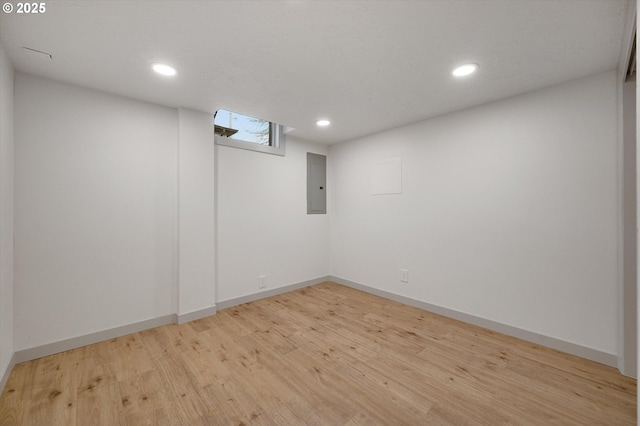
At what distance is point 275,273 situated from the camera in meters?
3.79

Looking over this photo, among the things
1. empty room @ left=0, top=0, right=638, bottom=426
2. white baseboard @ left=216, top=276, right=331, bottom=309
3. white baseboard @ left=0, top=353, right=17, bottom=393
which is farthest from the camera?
white baseboard @ left=216, top=276, right=331, bottom=309

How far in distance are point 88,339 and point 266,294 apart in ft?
6.18

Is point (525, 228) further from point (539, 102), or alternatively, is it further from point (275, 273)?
point (275, 273)

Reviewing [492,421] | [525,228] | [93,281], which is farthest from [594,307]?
[93,281]

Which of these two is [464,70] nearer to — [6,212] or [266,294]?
[266,294]

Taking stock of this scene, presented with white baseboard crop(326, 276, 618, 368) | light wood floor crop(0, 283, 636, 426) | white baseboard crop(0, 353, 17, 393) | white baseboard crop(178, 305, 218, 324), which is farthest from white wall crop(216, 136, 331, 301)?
white baseboard crop(0, 353, 17, 393)

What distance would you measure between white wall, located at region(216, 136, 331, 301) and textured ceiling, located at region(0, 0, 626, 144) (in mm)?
1093

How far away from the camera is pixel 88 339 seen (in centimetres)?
234

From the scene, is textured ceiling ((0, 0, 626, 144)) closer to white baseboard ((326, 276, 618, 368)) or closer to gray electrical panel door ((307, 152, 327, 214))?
gray electrical panel door ((307, 152, 327, 214))

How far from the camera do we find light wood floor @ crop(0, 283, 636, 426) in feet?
5.05

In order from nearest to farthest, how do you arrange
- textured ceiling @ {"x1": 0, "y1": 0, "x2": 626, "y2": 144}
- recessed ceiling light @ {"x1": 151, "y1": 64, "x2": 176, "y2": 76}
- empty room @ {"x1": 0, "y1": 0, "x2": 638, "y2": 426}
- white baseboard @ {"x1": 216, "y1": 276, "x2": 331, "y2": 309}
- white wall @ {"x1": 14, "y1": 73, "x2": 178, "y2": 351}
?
textured ceiling @ {"x1": 0, "y1": 0, "x2": 626, "y2": 144} → empty room @ {"x1": 0, "y1": 0, "x2": 638, "y2": 426} → recessed ceiling light @ {"x1": 151, "y1": 64, "x2": 176, "y2": 76} → white wall @ {"x1": 14, "y1": 73, "x2": 178, "y2": 351} → white baseboard @ {"x1": 216, "y1": 276, "x2": 331, "y2": 309}

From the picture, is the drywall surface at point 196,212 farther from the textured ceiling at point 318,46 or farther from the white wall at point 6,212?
the white wall at point 6,212

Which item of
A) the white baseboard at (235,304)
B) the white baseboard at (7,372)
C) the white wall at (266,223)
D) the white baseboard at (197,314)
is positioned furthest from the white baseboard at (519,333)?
the white baseboard at (7,372)

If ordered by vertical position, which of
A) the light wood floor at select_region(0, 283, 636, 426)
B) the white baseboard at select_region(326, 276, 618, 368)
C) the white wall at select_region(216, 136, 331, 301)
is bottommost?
the light wood floor at select_region(0, 283, 636, 426)
